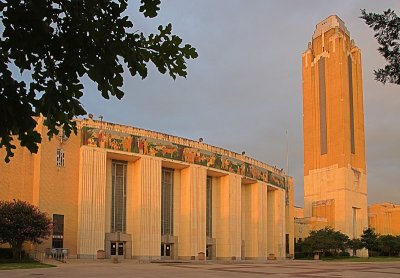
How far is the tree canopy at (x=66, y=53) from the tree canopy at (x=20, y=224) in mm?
40581

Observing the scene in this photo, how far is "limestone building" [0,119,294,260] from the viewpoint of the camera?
166ft

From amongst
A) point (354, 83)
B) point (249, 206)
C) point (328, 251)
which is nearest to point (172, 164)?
point (249, 206)

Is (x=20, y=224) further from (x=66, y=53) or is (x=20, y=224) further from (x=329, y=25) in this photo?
(x=329, y=25)

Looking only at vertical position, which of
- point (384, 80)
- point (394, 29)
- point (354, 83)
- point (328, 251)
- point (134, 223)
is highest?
point (354, 83)

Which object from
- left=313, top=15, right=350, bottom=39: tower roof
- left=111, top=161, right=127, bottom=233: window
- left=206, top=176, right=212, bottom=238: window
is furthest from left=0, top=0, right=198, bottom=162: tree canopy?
left=313, top=15, right=350, bottom=39: tower roof

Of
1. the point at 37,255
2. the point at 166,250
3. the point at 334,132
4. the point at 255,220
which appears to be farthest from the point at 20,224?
the point at 334,132

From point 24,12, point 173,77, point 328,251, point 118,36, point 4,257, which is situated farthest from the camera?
point 328,251

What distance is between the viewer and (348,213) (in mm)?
93875

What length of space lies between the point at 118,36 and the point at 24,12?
0.69 m

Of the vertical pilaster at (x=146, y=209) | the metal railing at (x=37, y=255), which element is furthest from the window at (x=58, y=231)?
the vertical pilaster at (x=146, y=209)

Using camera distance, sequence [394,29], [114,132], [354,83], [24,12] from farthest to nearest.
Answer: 1. [354,83]
2. [114,132]
3. [394,29]
4. [24,12]

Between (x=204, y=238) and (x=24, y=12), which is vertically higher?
(x=24, y=12)

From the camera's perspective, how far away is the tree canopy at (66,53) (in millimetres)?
3717

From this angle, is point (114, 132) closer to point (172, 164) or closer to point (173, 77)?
point (172, 164)
